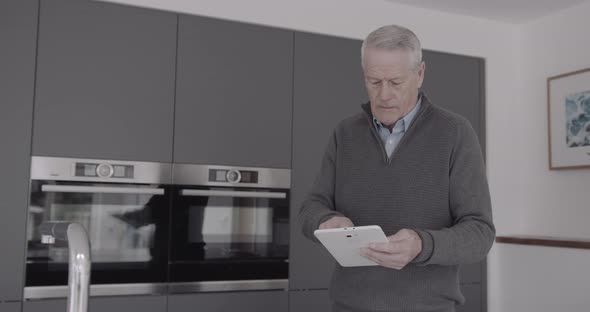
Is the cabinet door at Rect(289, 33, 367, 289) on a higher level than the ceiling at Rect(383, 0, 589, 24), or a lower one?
lower

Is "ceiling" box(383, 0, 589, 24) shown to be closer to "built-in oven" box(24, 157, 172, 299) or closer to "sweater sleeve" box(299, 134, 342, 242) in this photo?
"built-in oven" box(24, 157, 172, 299)

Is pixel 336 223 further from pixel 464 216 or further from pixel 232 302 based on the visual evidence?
pixel 232 302

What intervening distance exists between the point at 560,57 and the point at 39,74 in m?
2.85

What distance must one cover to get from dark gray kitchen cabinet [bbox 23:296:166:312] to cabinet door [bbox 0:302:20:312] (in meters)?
0.03

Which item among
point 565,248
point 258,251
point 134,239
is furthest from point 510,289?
point 134,239

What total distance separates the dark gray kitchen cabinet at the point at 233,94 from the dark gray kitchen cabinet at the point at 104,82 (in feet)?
0.27

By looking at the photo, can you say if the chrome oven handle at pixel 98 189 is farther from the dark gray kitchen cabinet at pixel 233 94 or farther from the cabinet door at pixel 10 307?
the cabinet door at pixel 10 307

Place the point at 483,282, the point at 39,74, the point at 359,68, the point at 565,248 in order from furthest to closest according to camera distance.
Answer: the point at 483,282, the point at 359,68, the point at 565,248, the point at 39,74

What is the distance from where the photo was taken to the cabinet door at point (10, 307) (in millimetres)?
2613

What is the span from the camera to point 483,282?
3707mm

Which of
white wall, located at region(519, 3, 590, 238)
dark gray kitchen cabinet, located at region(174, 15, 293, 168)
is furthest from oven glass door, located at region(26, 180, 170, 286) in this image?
white wall, located at region(519, 3, 590, 238)

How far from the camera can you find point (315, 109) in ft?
10.9

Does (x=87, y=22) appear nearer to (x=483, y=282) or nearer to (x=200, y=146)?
(x=200, y=146)

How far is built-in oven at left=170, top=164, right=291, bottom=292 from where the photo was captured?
2.95 meters
